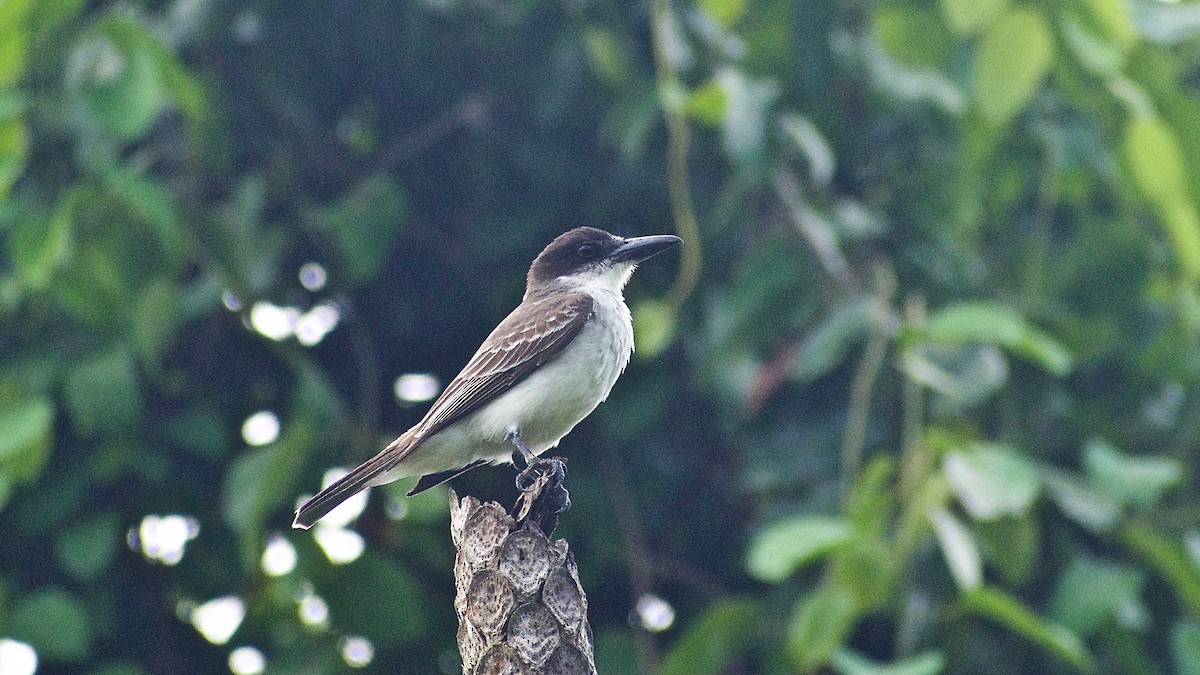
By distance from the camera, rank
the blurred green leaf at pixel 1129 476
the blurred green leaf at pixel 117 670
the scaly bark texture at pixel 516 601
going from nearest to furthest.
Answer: the scaly bark texture at pixel 516 601, the blurred green leaf at pixel 1129 476, the blurred green leaf at pixel 117 670

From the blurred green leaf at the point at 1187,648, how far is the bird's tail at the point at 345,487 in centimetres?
309

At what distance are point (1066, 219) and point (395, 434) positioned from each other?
3.34m

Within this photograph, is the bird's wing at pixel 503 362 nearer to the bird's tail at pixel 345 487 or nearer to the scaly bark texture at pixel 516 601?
the bird's tail at pixel 345 487

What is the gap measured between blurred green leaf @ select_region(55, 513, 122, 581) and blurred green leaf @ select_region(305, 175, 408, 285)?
139 centimetres

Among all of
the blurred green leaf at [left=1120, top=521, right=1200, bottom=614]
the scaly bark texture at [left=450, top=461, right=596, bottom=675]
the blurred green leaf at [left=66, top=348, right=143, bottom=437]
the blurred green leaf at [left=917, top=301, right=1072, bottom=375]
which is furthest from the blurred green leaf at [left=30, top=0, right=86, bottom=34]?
the blurred green leaf at [left=1120, top=521, right=1200, bottom=614]

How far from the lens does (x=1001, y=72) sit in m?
4.93

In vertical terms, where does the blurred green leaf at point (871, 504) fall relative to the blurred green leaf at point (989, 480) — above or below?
above

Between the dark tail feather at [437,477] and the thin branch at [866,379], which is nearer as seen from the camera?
the dark tail feather at [437,477]

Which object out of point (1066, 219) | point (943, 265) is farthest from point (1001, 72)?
point (1066, 219)

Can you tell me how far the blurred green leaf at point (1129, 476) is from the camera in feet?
16.5

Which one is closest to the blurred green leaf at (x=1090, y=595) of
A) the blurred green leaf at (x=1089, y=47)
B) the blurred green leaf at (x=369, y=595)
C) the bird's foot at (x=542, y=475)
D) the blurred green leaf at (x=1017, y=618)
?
the blurred green leaf at (x=1017, y=618)

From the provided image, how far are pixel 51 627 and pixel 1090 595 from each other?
12.6 feet

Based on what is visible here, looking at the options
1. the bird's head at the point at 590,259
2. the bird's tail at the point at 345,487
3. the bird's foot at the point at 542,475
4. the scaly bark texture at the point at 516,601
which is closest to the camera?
the scaly bark texture at the point at 516,601

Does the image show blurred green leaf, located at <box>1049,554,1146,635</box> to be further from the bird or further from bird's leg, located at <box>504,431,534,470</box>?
bird's leg, located at <box>504,431,534,470</box>
